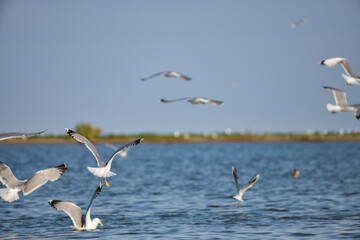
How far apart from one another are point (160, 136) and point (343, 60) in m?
74.0

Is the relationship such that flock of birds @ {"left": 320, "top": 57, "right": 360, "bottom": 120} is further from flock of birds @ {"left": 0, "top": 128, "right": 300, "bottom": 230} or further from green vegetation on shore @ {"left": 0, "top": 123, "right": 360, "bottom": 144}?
green vegetation on shore @ {"left": 0, "top": 123, "right": 360, "bottom": 144}

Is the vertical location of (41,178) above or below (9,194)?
above

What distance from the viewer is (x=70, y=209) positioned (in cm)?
1488

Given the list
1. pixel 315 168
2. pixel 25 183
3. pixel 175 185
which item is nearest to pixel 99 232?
pixel 25 183

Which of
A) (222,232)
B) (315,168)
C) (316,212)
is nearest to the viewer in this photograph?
(222,232)

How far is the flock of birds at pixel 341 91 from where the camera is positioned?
14123 millimetres

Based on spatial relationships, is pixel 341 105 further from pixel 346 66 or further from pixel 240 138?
pixel 240 138

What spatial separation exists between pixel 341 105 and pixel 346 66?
4.63 feet

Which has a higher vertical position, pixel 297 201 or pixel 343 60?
pixel 343 60

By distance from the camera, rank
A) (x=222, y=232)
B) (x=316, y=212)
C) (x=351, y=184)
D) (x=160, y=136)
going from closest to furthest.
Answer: (x=222, y=232)
(x=316, y=212)
(x=351, y=184)
(x=160, y=136)

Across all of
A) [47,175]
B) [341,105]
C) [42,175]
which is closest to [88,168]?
[47,175]

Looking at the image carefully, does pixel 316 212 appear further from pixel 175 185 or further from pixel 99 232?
pixel 175 185

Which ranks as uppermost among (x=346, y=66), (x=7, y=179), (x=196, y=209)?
(x=346, y=66)

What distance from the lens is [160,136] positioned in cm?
8869
